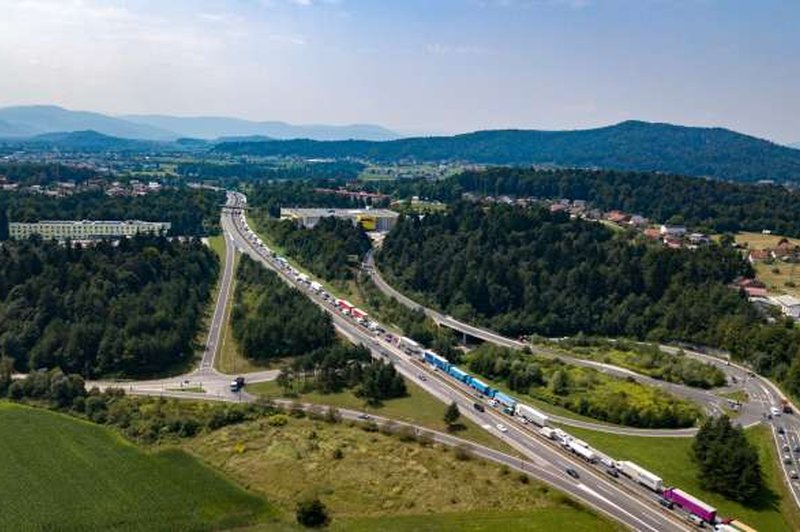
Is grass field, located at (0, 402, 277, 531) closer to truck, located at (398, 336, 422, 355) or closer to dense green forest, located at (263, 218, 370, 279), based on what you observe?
truck, located at (398, 336, 422, 355)

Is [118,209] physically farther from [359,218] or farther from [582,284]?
[582,284]

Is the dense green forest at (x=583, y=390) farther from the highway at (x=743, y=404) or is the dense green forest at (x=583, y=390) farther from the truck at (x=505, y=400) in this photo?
the truck at (x=505, y=400)

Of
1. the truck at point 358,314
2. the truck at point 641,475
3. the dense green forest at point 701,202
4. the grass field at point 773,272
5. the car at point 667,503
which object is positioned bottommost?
the truck at point 358,314

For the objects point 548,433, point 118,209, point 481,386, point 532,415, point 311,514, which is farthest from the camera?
point 118,209

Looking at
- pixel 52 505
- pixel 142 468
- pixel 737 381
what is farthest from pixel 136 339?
pixel 737 381

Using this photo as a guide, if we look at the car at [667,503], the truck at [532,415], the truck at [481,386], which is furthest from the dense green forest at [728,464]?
the truck at [481,386]

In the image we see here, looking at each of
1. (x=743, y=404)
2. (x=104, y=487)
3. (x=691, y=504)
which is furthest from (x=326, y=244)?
(x=691, y=504)
